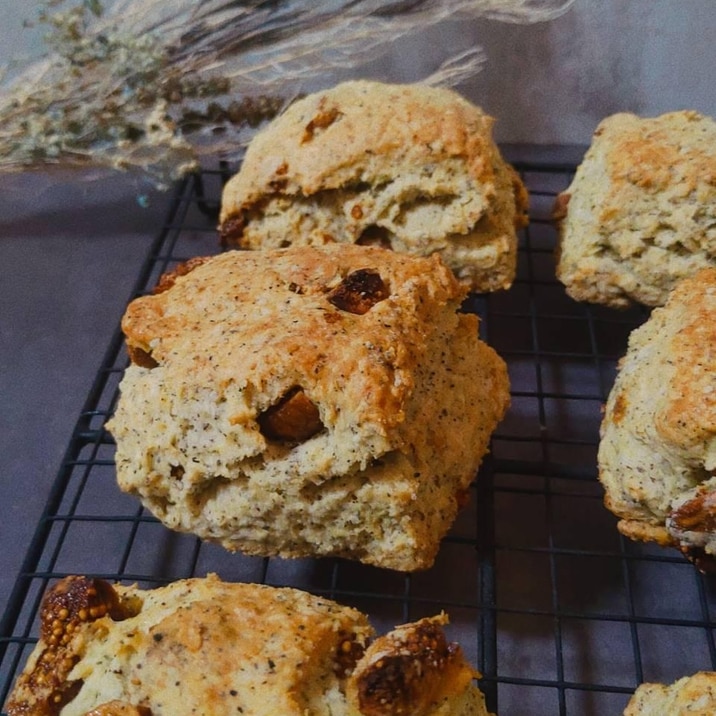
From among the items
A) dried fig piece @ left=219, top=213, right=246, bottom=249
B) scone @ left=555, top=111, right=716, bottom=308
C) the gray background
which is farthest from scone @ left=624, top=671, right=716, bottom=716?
the gray background

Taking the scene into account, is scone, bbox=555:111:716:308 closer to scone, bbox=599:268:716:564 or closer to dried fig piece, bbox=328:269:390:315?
scone, bbox=599:268:716:564

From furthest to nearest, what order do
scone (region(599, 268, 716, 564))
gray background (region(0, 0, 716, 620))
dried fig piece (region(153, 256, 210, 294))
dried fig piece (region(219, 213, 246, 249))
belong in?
gray background (region(0, 0, 716, 620))
dried fig piece (region(219, 213, 246, 249))
dried fig piece (region(153, 256, 210, 294))
scone (region(599, 268, 716, 564))

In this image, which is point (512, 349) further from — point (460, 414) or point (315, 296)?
point (315, 296)

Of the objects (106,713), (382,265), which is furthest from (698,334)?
(106,713)

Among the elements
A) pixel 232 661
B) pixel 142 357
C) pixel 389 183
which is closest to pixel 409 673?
pixel 232 661

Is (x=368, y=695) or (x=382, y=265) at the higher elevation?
(x=382, y=265)

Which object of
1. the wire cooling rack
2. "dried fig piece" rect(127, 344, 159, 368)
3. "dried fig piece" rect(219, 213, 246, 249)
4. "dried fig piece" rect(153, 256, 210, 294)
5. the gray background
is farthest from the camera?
the gray background

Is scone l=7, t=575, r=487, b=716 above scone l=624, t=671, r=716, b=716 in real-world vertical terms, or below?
above
